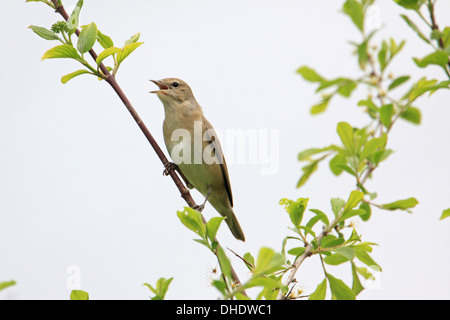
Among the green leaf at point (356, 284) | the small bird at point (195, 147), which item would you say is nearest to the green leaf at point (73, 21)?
the green leaf at point (356, 284)

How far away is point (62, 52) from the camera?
2.06 metres

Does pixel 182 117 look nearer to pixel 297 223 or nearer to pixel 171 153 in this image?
pixel 171 153

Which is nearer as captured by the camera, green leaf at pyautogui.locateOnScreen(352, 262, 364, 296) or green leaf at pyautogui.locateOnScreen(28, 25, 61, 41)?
green leaf at pyautogui.locateOnScreen(352, 262, 364, 296)

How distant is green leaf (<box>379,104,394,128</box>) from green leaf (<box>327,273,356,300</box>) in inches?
23.6

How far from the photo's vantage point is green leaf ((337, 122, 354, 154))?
1.58 m

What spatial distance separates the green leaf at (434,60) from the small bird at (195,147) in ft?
11.2

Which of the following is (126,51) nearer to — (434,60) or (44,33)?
(44,33)

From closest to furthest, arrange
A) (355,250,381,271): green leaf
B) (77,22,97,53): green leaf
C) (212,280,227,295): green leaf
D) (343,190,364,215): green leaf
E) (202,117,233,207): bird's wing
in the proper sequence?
1. (212,280,227,295): green leaf
2. (343,190,364,215): green leaf
3. (355,250,381,271): green leaf
4. (77,22,97,53): green leaf
5. (202,117,233,207): bird's wing

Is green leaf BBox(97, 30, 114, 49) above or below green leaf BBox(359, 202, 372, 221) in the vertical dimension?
above

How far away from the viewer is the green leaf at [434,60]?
1.27m

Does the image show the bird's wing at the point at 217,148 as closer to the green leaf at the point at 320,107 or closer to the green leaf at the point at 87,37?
the green leaf at the point at 87,37

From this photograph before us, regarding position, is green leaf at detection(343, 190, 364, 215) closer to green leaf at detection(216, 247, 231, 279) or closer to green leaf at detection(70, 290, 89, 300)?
green leaf at detection(216, 247, 231, 279)

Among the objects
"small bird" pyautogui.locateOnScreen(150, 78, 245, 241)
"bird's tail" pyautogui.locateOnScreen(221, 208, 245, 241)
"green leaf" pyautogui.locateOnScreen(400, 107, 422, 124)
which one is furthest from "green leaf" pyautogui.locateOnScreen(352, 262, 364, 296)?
"bird's tail" pyautogui.locateOnScreen(221, 208, 245, 241)
